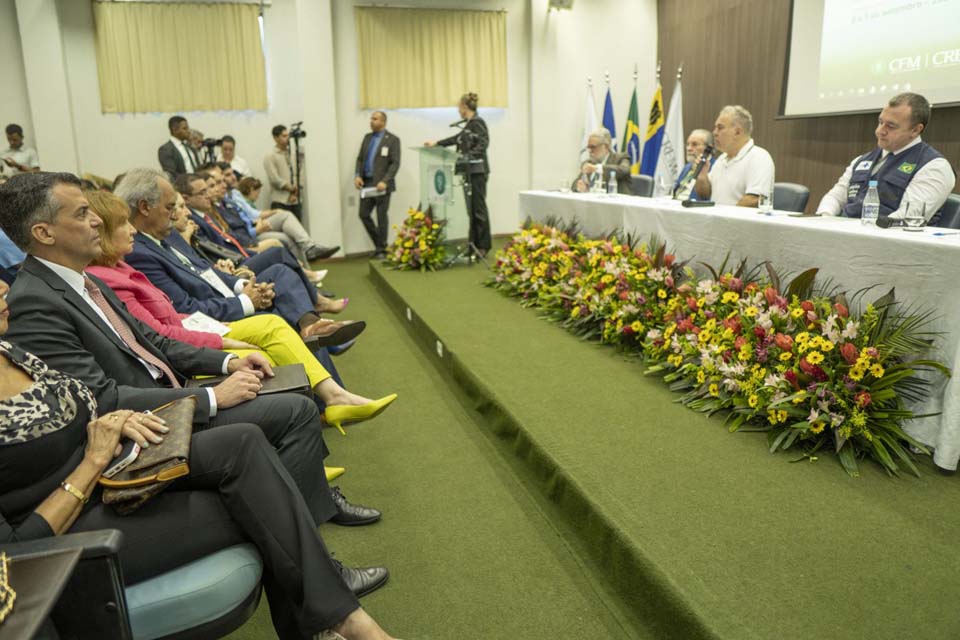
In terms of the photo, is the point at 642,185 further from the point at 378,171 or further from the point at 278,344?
the point at 278,344

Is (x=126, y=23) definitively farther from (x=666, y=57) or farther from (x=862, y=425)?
(x=862, y=425)

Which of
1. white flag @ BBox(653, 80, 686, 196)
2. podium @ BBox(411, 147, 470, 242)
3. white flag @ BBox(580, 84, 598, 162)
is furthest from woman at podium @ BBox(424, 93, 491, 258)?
white flag @ BBox(580, 84, 598, 162)

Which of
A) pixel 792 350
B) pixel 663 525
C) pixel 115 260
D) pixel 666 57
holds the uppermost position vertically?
pixel 666 57

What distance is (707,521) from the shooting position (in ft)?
5.91

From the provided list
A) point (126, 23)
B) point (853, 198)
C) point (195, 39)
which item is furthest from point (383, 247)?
point (853, 198)

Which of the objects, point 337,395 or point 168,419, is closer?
point 168,419

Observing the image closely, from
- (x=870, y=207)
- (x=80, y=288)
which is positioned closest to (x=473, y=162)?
(x=870, y=207)

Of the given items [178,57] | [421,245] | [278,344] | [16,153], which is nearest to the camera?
[278,344]

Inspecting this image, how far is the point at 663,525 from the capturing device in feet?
5.86

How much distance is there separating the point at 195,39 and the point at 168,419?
6.77 m

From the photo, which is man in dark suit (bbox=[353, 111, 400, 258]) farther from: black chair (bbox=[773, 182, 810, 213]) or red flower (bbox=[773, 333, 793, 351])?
red flower (bbox=[773, 333, 793, 351])

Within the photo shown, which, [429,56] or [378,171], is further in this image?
[429,56]

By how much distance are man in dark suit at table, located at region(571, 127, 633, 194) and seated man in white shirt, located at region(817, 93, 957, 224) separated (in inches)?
83.3

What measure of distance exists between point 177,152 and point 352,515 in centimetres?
552
